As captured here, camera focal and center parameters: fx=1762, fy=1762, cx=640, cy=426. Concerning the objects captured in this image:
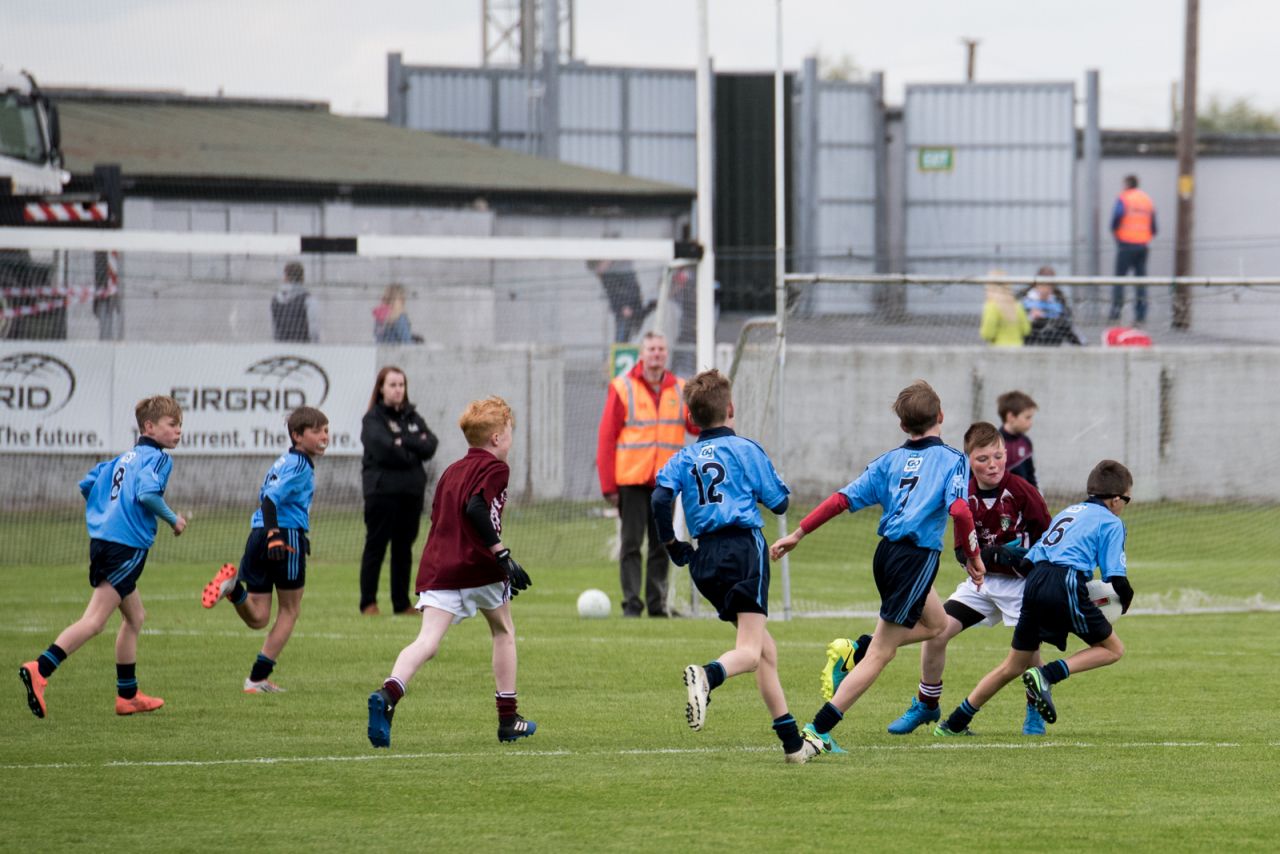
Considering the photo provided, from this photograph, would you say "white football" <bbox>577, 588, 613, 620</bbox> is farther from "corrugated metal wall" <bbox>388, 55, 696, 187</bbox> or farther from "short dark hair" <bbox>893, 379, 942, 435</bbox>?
"corrugated metal wall" <bbox>388, 55, 696, 187</bbox>

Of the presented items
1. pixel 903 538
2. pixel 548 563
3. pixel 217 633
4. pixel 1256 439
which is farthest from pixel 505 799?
pixel 1256 439

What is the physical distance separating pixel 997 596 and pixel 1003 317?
43.4 ft

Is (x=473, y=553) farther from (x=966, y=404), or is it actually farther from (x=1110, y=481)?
(x=966, y=404)

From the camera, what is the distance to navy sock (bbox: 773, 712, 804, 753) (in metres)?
7.29

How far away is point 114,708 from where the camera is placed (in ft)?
30.2

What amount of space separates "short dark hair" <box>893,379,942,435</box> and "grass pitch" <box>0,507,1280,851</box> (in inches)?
56.5

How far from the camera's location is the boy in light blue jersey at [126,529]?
9.05 m

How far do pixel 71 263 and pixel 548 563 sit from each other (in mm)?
7934

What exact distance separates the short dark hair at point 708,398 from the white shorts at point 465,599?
128 centimetres

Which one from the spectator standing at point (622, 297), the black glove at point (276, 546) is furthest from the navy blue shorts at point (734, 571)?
the spectator standing at point (622, 297)

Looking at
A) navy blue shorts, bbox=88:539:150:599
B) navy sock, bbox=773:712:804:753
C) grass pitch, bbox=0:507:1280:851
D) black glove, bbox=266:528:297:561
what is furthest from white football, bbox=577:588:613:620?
navy sock, bbox=773:712:804:753

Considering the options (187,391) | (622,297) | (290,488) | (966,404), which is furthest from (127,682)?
(966,404)

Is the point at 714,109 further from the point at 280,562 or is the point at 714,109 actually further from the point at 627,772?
the point at 627,772

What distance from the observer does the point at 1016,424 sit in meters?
11.0
